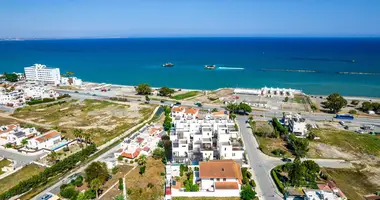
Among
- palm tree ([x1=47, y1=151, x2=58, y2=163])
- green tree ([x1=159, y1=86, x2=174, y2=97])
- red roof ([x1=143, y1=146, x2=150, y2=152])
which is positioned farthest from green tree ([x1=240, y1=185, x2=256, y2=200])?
green tree ([x1=159, y1=86, x2=174, y2=97])

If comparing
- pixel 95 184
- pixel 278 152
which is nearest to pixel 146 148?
pixel 95 184

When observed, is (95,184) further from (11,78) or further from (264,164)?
(11,78)

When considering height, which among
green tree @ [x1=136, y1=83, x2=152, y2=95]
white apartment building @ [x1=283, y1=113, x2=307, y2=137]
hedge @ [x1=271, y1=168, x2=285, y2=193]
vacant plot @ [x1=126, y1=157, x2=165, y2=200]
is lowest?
vacant plot @ [x1=126, y1=157, x2=165, y2=200]

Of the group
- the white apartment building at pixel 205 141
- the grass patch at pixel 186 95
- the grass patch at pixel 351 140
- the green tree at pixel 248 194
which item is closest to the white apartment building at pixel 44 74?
the grass patch at pixel 186 95

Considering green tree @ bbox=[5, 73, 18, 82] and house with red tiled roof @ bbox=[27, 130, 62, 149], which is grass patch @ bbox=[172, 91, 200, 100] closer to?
house with red tiled roof @ bbox=[27, 130, 62, 149]

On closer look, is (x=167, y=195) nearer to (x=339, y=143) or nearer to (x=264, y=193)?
(x=264, y=193)

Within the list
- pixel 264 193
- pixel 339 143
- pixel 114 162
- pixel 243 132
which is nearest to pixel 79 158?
pixel 114 162

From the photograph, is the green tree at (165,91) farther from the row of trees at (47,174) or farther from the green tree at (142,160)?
the green tree at (142,160)
